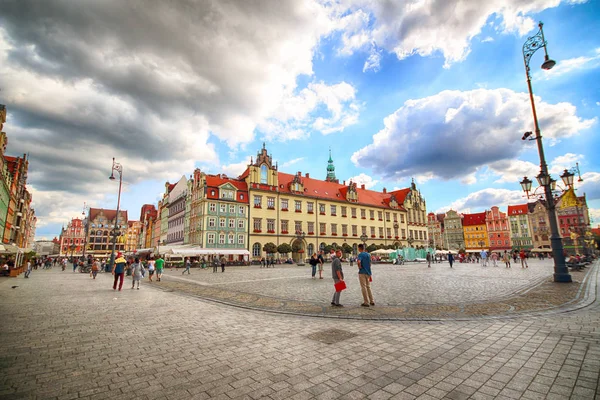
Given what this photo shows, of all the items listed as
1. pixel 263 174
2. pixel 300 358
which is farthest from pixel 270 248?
pixel 300 358

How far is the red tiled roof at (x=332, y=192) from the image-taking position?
55.1 m

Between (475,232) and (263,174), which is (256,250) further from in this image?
(475,232)

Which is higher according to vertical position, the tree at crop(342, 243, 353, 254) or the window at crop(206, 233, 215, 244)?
the window at crop(206, 233, 215, 244)

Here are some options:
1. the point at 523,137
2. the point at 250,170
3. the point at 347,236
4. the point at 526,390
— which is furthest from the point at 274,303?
the point at 347,236

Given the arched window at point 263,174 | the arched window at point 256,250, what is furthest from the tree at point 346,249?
the arched window at point 263,174

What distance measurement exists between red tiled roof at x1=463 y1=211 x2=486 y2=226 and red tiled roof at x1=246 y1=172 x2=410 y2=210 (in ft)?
128

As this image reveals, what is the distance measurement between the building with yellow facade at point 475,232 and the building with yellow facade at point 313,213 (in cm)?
3621

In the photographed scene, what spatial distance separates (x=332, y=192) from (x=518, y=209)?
7143 cm

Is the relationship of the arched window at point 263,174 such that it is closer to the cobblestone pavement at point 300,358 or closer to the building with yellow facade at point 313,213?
the building with yellow facade at point 313,213

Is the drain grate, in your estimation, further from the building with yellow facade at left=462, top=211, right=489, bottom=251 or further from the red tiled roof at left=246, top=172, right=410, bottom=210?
the building with yellow facade at left=462, top=211, right=489, bottom=251

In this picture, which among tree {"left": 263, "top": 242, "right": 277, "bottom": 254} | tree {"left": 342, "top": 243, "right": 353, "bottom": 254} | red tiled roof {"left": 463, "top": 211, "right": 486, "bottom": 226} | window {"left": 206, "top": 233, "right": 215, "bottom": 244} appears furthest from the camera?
red tiled roof {"left": 463, "top": 211, "right": 486, "bottom": 226}

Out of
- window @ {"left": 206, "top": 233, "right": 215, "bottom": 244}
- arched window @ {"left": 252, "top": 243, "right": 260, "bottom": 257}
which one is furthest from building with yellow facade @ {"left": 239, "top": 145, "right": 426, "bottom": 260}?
window @ {"left": 206, "top": 233, "right": 215, "bottom": 244}

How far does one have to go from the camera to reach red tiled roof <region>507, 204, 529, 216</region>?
89713mm

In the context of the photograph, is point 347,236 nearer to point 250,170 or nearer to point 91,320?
point 250,170
